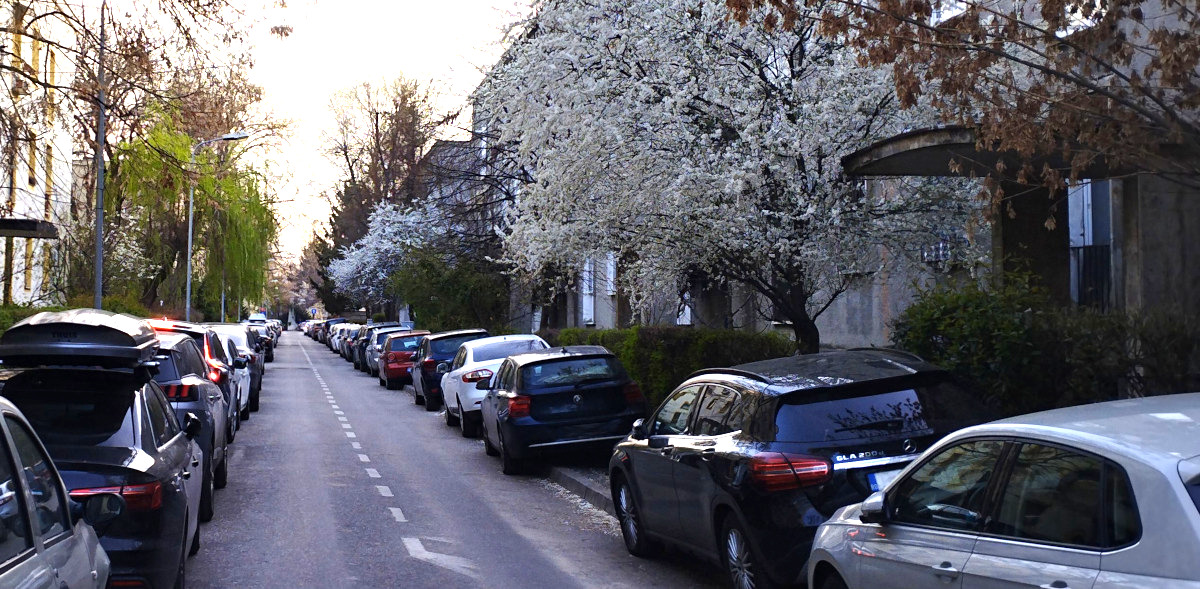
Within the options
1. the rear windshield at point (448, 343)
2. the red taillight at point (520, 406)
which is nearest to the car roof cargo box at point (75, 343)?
the red taillight at point (520, 406)

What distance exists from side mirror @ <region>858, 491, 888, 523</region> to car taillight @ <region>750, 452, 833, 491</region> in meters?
1.30

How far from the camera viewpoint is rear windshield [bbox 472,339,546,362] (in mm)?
20719

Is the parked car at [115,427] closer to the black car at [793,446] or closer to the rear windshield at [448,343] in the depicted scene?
the black car at [793,446]

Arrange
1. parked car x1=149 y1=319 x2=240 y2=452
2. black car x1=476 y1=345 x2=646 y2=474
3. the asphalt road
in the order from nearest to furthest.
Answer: the asphalt road
black car x1=476 y1=345 x2=646 y2=474
parked car x1=149 y1=319 x2=240 y2=452

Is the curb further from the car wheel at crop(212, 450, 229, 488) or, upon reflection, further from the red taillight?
the car wheel at crop(212, 450, 229, 488)

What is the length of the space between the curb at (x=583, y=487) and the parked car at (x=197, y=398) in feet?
12.3

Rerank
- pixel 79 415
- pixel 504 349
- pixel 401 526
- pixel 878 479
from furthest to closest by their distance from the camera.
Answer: pixel 504 349 < pixel 401 526 < pixel 79 415 < pixel 878 479

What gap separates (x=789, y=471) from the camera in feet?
23.9

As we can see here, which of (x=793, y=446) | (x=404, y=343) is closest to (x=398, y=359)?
(x=404, y=343)

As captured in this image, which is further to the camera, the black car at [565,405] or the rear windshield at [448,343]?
the rear windshield at [448,343]

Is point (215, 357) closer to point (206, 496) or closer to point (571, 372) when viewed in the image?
point (571, 372)

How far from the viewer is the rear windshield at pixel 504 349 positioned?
2072cm

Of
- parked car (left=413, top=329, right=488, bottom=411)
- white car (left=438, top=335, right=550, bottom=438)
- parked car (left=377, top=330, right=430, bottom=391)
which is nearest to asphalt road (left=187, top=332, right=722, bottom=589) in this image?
white car (left=438, top=335, right=550, bottom=438)

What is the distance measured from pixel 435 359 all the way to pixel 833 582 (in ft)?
65.1
